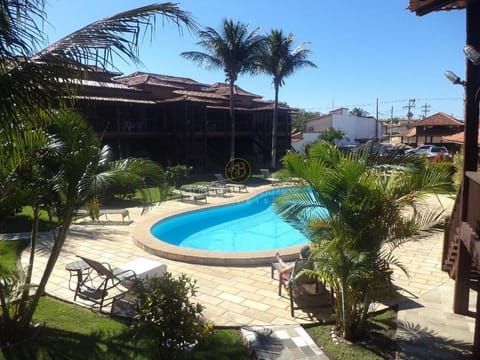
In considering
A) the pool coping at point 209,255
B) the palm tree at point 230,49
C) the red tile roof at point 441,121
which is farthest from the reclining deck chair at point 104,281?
the red tile roof at point 441,121

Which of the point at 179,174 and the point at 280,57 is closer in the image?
the point at 179,174

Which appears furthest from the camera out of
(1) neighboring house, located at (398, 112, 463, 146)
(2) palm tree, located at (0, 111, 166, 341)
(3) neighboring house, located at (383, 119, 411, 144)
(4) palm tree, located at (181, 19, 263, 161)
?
(3) neighboring house, located at (383, 119, 411, 144)

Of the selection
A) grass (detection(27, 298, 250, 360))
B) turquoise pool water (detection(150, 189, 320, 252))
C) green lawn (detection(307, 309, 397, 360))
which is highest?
grass (detection(27, 298, 250, 360))

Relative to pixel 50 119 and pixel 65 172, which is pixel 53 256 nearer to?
pixel 65 172

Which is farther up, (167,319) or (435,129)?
(435,129)

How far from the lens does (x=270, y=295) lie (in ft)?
22.2

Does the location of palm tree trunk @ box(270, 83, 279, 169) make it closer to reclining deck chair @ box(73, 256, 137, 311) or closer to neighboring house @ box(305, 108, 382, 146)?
reclining deck chair @ box(73, 256, 137, 311)

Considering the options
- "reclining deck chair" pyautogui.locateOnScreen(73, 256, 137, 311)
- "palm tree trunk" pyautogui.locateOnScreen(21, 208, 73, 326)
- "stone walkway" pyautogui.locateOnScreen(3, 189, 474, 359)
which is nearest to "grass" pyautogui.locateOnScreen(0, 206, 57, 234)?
"stone walkway" pyautogui.locateOnScreen(3, 189, 474, 359)

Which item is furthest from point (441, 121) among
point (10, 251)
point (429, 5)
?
point (10, 251)

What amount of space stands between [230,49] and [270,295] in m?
19.3

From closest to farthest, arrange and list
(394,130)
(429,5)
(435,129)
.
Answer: (429,5)
(435,129)
(394,130)

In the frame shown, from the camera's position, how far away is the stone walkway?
5.43 m

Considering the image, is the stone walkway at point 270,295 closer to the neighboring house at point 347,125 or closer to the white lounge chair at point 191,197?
the white lounge chair at point 191,197

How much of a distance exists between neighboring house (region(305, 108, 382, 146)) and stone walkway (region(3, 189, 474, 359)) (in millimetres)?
46800
